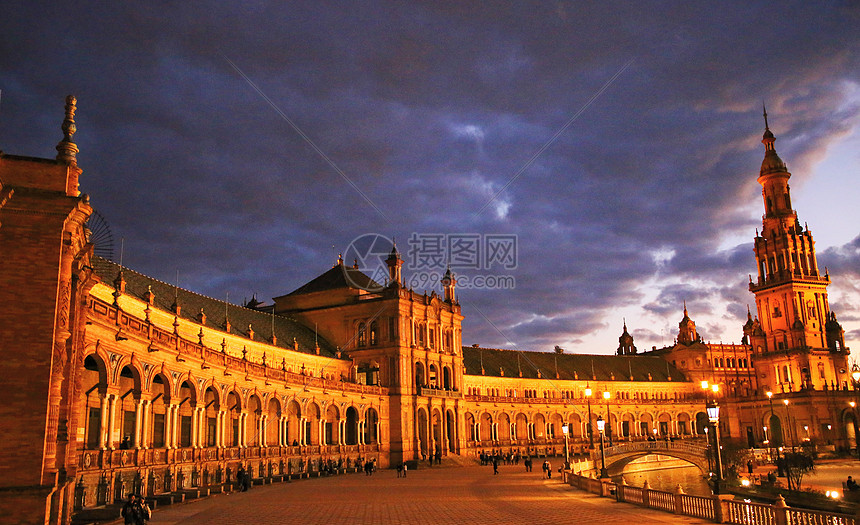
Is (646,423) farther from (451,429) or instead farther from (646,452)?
(646,452)

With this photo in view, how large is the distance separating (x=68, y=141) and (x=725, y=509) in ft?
84.4

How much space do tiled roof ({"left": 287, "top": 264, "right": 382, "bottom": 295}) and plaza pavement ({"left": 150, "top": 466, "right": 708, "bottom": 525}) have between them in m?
43.4

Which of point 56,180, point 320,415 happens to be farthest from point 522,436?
point 56,180

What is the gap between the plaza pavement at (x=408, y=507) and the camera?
95.0ft

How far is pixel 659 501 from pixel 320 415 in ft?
142

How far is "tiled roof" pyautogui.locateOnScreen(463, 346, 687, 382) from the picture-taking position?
380ft

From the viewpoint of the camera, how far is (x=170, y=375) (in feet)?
141

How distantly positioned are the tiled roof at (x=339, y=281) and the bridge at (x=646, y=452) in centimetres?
3456

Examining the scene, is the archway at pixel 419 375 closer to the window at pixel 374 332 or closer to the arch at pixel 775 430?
the window at pixel 374 332

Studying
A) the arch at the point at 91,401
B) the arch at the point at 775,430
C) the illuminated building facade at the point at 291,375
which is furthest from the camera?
the arch at the point at 775,430

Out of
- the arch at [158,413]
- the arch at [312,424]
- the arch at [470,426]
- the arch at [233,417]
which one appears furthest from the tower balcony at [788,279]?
the arch at [158,413]

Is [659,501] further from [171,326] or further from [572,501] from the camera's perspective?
[171,326]

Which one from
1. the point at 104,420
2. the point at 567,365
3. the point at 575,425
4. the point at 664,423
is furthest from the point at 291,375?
the point at 664,423

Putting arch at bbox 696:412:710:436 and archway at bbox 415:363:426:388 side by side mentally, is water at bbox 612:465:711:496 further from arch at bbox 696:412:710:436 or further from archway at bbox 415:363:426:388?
arch at bbox 696:412:710:436
